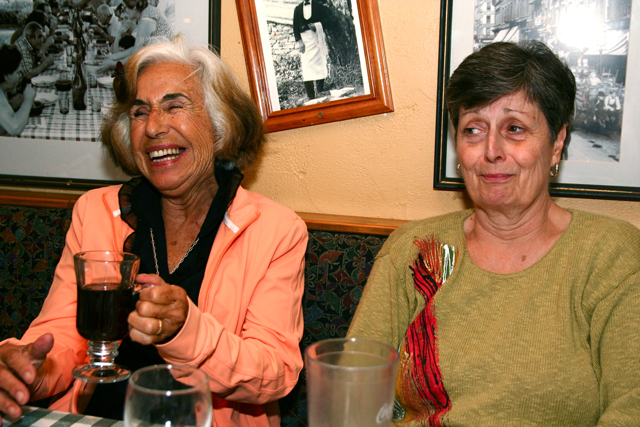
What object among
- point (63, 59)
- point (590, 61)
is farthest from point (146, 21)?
point (590, 61)

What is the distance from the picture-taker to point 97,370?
959 millimetres

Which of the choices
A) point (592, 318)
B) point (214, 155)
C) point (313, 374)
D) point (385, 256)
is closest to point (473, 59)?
point (385, 256)

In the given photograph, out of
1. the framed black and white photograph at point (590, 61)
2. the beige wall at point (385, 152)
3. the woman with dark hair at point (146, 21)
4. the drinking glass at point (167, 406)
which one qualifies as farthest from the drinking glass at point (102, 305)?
the woman with dark hair at point (146, 21)

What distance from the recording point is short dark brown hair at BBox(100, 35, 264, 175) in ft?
5.38

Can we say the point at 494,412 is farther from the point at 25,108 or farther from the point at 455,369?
the point at 25,108

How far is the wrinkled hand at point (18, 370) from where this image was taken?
921 millimetres

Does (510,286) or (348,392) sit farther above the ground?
(348,392)

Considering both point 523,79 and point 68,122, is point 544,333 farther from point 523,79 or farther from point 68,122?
point 68,122

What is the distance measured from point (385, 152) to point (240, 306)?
2.67 ft

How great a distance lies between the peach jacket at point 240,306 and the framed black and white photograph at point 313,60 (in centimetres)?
50

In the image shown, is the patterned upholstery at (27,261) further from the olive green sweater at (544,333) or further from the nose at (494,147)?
the nose at (494,147)

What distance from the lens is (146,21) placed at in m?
2.14

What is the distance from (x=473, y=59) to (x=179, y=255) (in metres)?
1.05

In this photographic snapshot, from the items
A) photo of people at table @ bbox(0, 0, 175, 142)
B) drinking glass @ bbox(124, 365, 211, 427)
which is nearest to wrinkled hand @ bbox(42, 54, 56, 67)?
photo of people at table @ bbox(0, 0, 175, 142)
